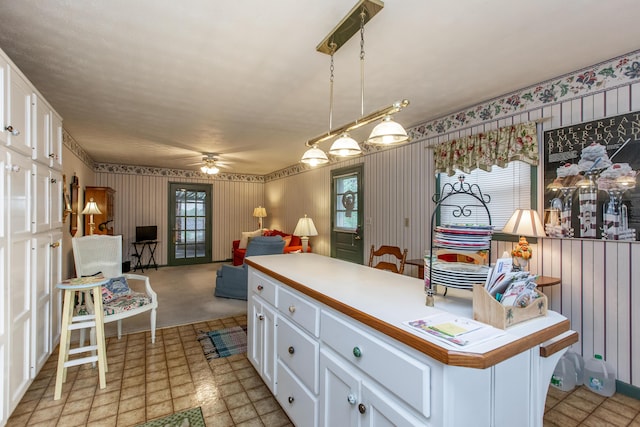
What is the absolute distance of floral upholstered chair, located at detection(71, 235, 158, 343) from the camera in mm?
2570

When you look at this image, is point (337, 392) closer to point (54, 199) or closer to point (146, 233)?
point (54, 199)

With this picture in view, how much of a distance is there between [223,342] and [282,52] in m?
2.54

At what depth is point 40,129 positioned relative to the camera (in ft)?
7.24

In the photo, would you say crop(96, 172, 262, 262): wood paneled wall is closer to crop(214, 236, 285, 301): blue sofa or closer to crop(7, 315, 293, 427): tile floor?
crop(214, 236, 285, 301): blue sofa

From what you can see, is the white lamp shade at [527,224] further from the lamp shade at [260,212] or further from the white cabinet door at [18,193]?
the lamp shade at [260,212]

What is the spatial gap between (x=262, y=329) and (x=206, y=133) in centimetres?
292

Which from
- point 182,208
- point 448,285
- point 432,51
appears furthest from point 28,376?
point 182,208

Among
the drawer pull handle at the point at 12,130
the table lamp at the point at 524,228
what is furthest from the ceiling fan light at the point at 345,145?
the drawer pull handle at the point at 12,130

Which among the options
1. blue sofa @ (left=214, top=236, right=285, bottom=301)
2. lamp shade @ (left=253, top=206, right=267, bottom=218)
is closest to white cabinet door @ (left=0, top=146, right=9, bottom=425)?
blue sofa @ (left=214, top=236, right=285, bottom=301)

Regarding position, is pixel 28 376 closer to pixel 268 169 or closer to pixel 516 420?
pixel 516 420

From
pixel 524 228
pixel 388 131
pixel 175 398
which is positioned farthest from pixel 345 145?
pixel 175 398

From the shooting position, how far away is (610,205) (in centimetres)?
220

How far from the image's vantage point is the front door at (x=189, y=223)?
278 inches

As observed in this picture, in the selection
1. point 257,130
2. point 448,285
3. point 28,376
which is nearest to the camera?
point 448,285
